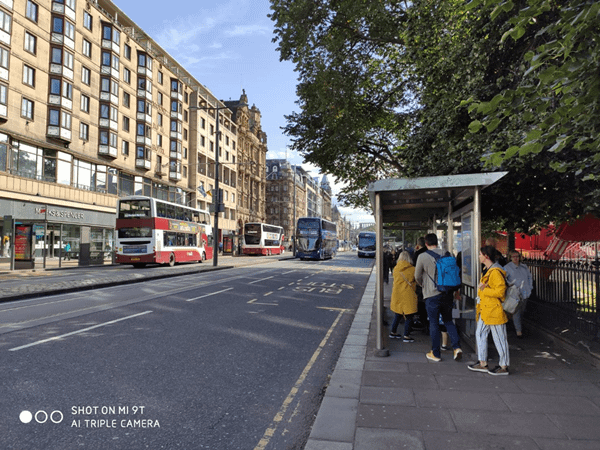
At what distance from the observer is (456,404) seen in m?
3.98

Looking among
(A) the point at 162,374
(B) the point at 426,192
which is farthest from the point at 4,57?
(B) the point at 426,192

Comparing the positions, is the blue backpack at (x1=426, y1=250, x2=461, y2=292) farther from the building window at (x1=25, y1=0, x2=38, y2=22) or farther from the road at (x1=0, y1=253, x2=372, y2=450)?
the building window at (x1=25, y1=0, x2=38, y2=22)

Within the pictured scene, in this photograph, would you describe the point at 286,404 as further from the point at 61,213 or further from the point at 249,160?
the point at 249,160

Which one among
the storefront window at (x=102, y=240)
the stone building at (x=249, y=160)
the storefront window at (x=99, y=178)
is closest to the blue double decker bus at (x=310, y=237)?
the storefront window at (x=102, y=240)

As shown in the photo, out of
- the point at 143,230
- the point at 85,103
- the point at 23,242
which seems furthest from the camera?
the point at 85,103

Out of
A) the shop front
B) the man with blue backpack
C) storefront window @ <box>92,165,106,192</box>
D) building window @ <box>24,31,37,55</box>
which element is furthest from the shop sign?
the man with blue backpack

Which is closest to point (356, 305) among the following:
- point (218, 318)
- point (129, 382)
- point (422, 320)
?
point (422, 320)

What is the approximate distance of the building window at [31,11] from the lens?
27.6 m

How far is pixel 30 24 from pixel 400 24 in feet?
90.7

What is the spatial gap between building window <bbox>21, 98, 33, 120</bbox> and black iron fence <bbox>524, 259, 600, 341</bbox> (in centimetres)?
3073

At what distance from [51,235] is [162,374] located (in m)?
30.1

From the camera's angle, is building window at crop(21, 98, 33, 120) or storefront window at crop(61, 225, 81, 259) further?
storefront window at crop(61, 225, 81, 259)

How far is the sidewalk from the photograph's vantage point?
322 cm

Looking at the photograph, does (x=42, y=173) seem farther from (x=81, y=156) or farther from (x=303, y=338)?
(x=303, y=338)
